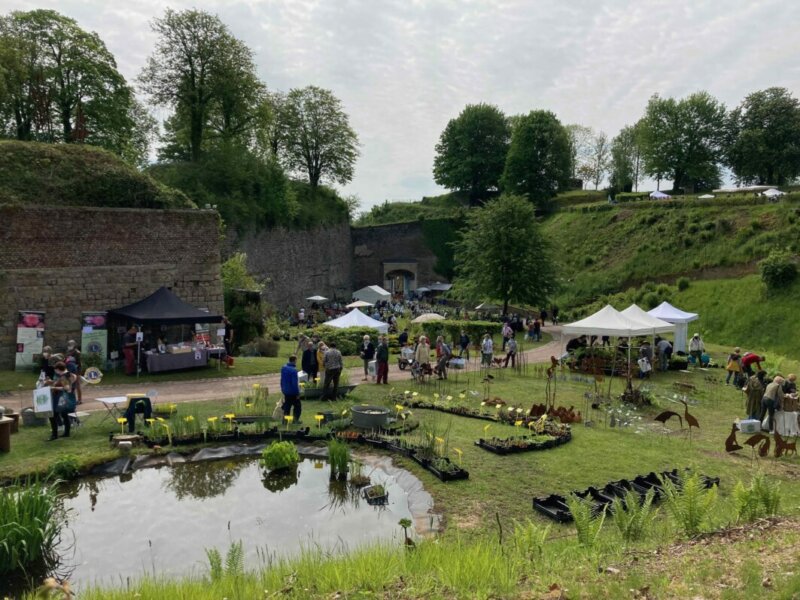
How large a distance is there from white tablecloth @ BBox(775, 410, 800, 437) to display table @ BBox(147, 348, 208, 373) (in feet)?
45.7

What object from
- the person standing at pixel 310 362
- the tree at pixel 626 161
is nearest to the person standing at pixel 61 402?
the person standing at pixel 310 362

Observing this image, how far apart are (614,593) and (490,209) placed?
1213 inches

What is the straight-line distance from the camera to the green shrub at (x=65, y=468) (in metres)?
8.50

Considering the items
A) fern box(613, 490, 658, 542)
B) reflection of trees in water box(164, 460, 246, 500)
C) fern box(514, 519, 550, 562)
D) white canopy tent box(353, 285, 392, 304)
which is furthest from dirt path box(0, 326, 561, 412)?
white canopy tent box(353, 285, 392, 304)

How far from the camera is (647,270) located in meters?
37.1

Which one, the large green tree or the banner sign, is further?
the large green tree

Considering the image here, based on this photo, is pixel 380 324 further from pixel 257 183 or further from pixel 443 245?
pixel 443 245

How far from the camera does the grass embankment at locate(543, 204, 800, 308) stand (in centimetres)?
3306

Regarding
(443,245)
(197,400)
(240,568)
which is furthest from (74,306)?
(443,245)

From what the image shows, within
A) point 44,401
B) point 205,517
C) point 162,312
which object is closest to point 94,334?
point 162,312

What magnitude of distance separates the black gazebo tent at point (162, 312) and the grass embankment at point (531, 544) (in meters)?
4.91

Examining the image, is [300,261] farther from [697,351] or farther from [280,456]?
[280,456]

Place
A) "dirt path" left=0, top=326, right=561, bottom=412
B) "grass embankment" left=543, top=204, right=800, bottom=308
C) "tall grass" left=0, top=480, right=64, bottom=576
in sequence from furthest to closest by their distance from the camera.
Result: 1. "grass embankment" left=543, top=204, right=800, bottom=308
2. "dirt path" left=0, top=326, right=561, bottom=412
3. "tall grass" left=0, top=480, right=64, bottom=576

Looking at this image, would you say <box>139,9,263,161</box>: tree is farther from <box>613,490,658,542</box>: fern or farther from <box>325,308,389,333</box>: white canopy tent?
<box>613,490,658,542</box>: fern
